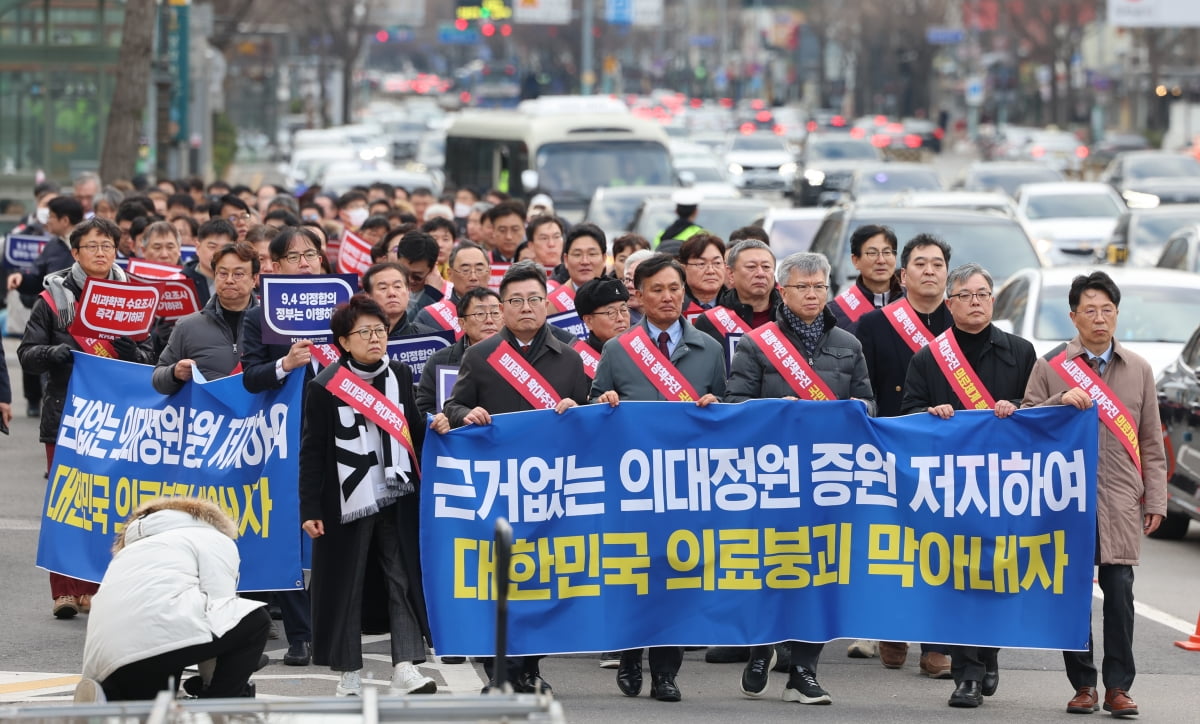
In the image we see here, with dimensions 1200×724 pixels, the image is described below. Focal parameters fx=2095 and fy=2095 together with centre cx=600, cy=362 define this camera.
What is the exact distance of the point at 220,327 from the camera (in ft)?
32.5

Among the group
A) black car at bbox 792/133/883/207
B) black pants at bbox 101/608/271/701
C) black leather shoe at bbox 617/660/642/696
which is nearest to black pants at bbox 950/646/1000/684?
black leather shoe at bbox 617/660/642/696

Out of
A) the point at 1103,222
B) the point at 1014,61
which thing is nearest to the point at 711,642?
the point at 1103,222

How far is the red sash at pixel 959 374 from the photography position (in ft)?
29.2

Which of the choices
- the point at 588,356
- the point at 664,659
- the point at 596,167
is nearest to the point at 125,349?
the point at 588,356

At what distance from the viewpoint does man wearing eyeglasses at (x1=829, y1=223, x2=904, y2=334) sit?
10.4 metres

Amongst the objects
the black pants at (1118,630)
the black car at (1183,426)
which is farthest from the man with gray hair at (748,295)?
the black car at (1183,426)

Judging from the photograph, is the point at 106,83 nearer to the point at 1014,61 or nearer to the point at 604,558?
the point at 604,558

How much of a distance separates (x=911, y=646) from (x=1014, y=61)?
97627 mm

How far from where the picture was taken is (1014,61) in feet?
342

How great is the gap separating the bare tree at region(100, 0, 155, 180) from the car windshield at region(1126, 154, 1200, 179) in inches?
867

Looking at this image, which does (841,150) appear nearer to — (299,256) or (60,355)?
(299,256)

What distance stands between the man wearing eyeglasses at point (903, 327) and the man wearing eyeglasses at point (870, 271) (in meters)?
0.64

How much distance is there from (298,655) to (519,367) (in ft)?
5.80

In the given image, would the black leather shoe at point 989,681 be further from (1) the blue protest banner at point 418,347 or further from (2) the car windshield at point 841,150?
(2) the car windshield at point 841,150
